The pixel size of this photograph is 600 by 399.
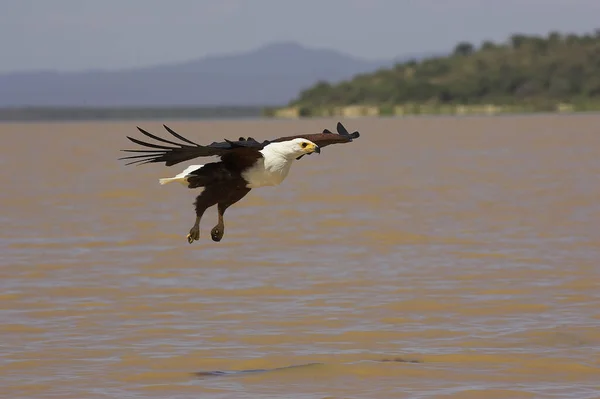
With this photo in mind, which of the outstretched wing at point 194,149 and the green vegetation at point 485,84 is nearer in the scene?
the outstretched wing at point 194,149

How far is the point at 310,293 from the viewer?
44.5ft

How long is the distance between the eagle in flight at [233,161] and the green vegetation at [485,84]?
92314mm

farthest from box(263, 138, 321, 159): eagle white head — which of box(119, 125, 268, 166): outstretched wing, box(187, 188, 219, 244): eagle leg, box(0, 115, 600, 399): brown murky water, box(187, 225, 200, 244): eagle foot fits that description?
box(0, 115, 600, 399): brown murky water

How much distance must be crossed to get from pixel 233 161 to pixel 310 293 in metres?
3.76

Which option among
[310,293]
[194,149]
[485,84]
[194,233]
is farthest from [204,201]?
[485,84]

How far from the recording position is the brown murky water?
10.0m

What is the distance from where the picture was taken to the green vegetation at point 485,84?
376 feet

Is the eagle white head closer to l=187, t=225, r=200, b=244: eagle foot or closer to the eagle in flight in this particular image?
the eagle in flight

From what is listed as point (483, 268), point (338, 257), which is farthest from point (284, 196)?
point (483, 268)

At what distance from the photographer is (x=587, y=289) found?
13289 mm

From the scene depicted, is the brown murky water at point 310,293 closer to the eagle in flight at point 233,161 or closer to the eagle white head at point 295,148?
the eagle in flight at point 233,161

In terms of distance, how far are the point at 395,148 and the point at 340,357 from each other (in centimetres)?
3194

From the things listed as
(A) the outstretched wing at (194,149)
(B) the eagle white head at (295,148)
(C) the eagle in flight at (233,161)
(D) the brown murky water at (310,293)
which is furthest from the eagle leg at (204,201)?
(D) the brown murky water at (310,293)

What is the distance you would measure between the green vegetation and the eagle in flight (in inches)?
3634
